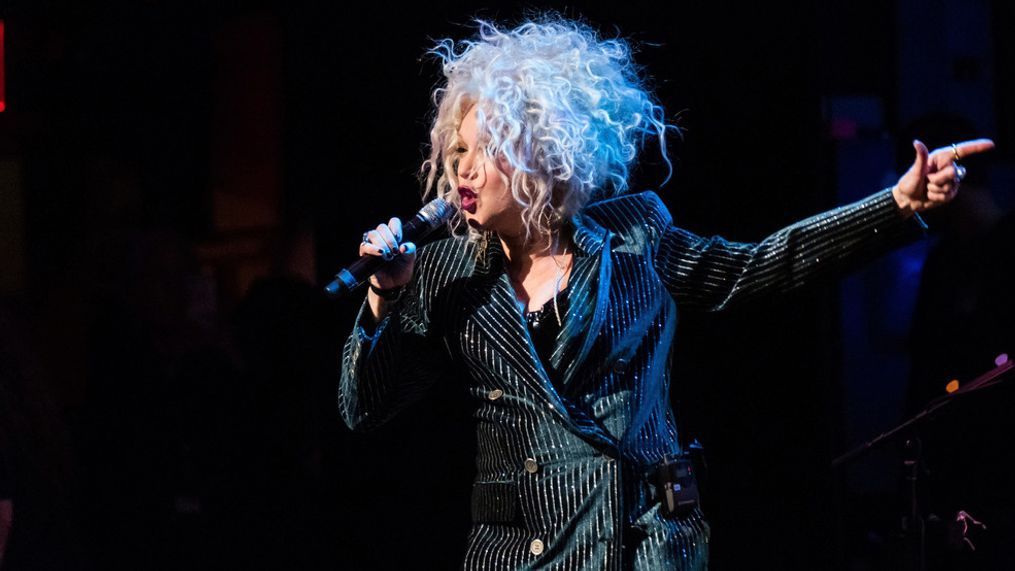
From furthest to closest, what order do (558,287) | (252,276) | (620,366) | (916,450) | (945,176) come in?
1. (252,276)
2. (916,450)
3. (558,287)
4. (620,366)
5. (945,176)

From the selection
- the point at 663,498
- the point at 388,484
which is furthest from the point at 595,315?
the point at 388,484

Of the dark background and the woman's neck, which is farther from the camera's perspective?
the dark background

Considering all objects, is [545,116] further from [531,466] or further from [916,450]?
[916,450]

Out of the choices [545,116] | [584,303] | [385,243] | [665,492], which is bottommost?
[665,492]

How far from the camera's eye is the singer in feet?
6.06

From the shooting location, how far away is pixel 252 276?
2.77 meters

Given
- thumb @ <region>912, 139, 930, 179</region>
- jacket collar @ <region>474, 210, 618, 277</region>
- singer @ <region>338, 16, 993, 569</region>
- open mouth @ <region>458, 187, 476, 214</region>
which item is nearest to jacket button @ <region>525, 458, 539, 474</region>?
singer @ <region>338, 16, 993, 569</region>

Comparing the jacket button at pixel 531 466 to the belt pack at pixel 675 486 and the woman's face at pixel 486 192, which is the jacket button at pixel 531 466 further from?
the woman's face at pixel 486 192

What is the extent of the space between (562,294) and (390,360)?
0.32 meters

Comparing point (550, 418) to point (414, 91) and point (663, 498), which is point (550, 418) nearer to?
point (663, 498)

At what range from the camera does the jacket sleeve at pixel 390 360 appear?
1953 mm

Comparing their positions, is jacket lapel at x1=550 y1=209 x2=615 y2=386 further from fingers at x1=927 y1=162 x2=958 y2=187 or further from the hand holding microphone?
fingers at x1=927 y1=162 x2=958 y2=187

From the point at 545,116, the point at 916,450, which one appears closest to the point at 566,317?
the point at 545,116

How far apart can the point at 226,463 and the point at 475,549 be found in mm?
1054
